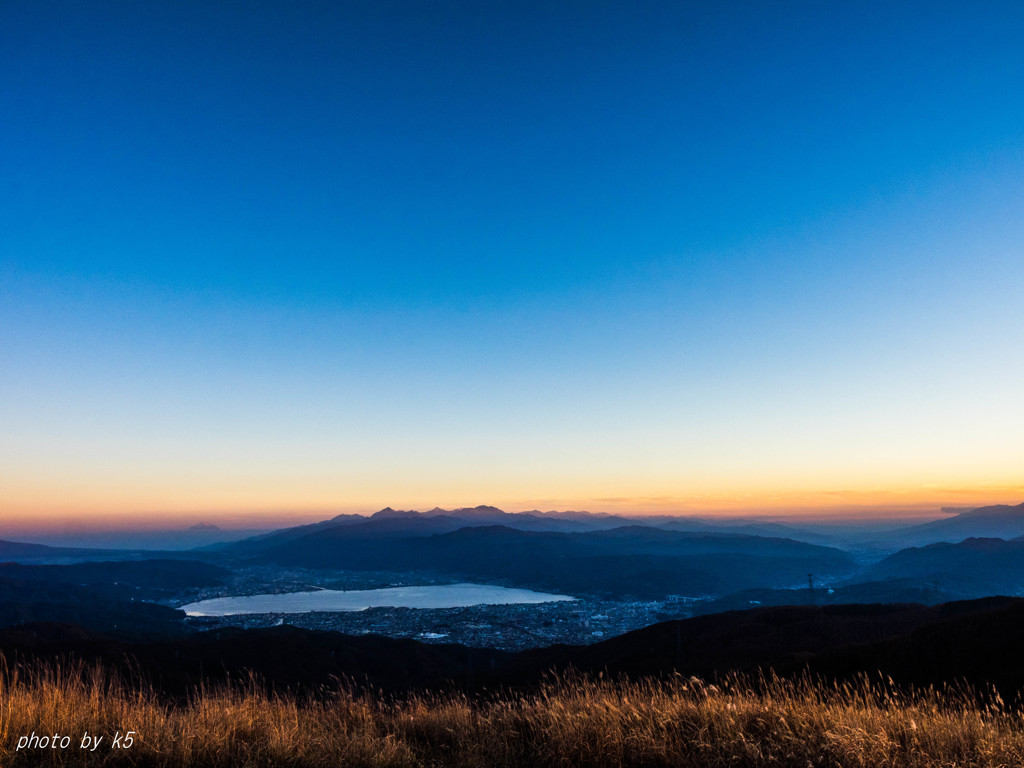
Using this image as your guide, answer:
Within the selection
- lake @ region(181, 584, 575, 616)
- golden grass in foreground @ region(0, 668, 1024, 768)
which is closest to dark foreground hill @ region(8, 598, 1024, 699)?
golden grass in foreground @ region(0, 668, 1024, 768)

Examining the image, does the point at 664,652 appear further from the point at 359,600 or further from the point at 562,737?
the point at 359,600

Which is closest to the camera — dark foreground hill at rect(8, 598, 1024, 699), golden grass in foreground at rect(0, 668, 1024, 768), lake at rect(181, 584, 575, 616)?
golden grass in foreground at rect(0, 668, 1024, 768)

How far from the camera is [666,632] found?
57.2 m

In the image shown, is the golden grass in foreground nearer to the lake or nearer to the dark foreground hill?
the dark foreground hill

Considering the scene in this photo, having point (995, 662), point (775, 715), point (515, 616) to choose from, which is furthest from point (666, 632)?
point (515, 616)

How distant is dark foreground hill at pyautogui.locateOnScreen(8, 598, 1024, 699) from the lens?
75.5 feet

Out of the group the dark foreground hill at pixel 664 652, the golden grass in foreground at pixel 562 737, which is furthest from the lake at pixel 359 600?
the golden grass in foreground at pixel 562 737

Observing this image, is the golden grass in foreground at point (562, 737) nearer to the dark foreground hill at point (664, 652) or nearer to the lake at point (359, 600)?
the dark foreground hill at point (664, 652)

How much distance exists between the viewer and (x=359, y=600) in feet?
544

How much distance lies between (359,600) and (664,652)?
141 meters

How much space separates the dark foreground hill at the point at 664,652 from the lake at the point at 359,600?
219 ft

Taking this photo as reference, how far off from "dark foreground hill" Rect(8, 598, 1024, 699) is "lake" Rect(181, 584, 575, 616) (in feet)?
219

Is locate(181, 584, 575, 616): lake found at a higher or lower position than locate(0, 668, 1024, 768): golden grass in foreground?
lower

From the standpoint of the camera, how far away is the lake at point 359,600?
473 ft
